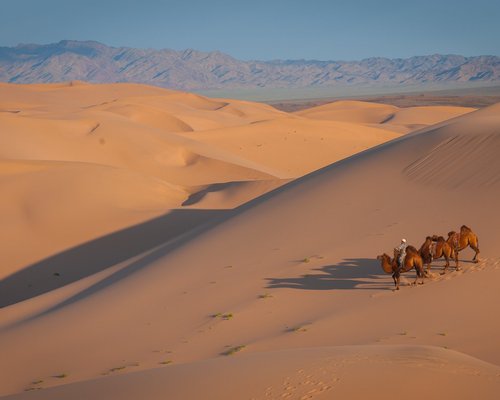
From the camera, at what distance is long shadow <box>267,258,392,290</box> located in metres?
9.57

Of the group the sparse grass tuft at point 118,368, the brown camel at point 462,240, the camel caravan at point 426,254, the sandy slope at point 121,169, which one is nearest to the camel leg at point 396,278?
the camel caravan at point 426,254

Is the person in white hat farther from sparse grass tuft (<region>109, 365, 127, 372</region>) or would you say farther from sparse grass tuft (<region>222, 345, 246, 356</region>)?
sparse grass tuft (<region>109, 365, 127, 372</region>)

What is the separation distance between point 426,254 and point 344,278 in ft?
4.14

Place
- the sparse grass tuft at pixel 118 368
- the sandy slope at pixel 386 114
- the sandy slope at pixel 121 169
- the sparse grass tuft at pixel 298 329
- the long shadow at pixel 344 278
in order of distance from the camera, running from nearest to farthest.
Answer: the sparse grass tuft at pixel 118 368, the sparse grass tuft at pixel 298 329, the long shadow at pixel 344 278, the sandy slope at pixel 121 169, the sandy slope at pixel 386 114

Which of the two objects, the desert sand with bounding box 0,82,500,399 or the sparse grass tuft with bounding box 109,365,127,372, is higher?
the desert sand with bounding box 0,82,500,399

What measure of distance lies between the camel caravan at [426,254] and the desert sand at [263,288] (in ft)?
0.68

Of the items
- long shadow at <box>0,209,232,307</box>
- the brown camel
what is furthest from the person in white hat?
long shadow at <box>0,209,232,307</box>

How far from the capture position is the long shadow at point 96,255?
16641 millimetres

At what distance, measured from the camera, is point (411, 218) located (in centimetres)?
1190

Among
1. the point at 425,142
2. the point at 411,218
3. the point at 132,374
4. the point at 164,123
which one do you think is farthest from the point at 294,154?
the point at 132,374

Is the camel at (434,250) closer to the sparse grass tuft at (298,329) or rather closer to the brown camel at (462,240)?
the brown camel at (462,240)

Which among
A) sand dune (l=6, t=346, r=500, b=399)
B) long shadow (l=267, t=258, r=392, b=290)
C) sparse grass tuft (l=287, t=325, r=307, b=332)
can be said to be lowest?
sparse grass tuft (l=287, t=325, r=307, b=332)

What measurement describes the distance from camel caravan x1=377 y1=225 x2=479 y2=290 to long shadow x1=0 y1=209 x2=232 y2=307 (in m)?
7.55

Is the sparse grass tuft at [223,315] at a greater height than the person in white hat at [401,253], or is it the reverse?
the person in white hat at [401,253]
